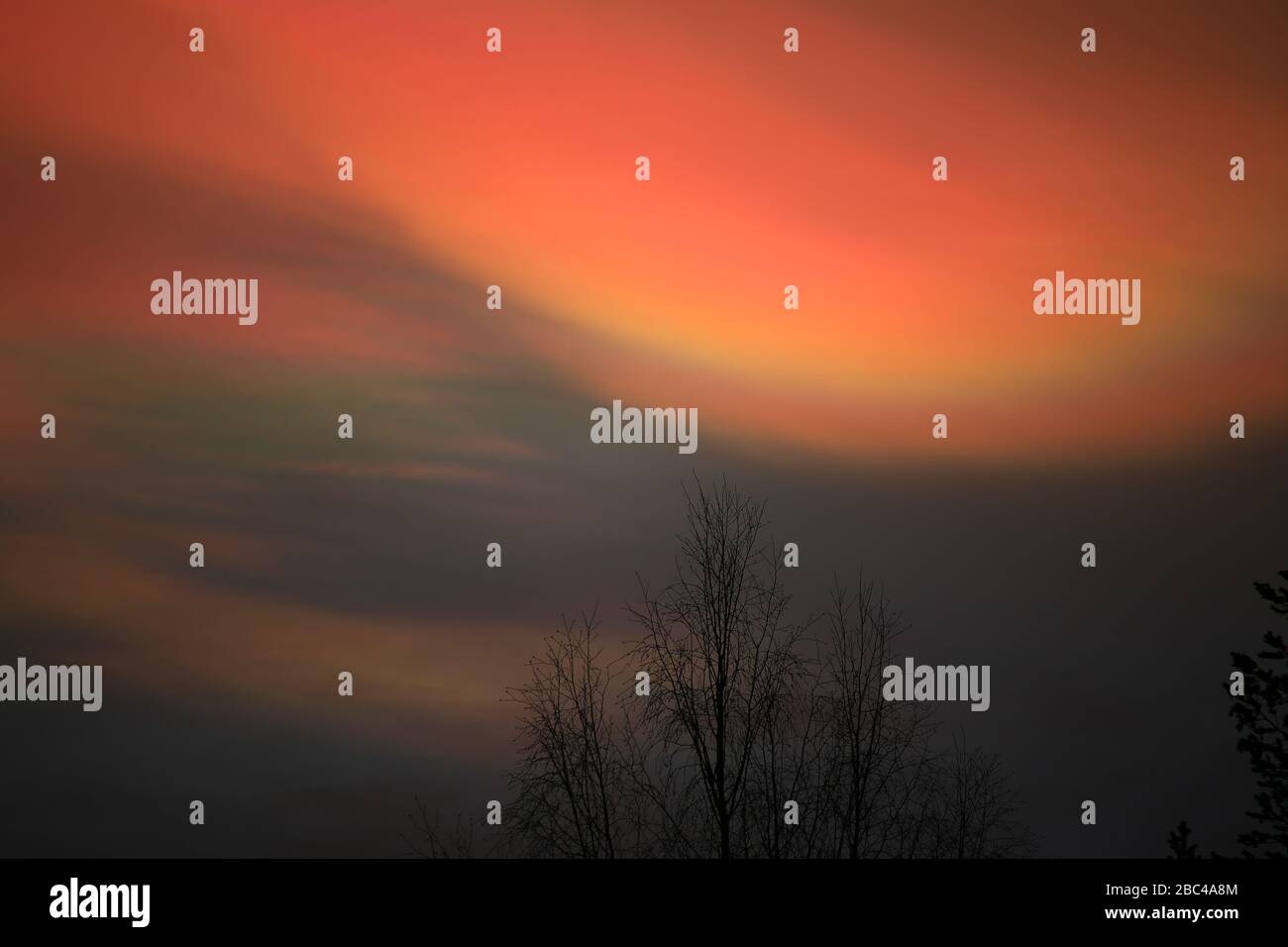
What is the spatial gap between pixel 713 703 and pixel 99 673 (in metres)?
13.1

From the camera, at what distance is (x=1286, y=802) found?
29.7 metres

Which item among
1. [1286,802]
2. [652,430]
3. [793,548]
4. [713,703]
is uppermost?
[652,430]
